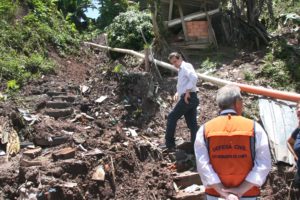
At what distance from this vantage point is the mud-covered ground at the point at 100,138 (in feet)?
20.4

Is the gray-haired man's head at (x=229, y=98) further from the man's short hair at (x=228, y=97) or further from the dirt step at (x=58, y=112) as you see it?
→ the dirt step at (x=58, y=112)

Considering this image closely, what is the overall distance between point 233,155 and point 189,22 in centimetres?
930

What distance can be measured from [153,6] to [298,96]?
6078mm

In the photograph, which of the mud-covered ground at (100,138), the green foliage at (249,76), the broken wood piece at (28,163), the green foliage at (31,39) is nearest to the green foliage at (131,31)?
the green foliage at (31,39)

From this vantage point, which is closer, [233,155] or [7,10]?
[233,155]

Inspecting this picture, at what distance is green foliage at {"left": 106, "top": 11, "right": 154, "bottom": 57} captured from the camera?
14078 mm

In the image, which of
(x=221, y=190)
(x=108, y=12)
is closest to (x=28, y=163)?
(x=221, y=190)

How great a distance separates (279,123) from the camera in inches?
293

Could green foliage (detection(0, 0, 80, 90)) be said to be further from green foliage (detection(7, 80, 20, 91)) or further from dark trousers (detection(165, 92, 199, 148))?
dark trousers (detection(165, 92, 199, 148))

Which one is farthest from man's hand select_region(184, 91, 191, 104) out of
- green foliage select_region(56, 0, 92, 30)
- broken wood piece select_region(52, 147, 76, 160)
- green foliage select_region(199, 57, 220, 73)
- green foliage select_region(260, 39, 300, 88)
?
green foliage select_region(56, 0, 92, 30)

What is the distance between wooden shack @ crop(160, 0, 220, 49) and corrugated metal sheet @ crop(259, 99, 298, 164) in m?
4.53

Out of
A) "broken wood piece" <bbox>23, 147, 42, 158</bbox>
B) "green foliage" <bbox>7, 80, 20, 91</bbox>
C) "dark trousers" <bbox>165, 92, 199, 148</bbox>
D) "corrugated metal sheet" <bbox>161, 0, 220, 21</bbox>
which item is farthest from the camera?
"corrugated metal sheet" <bbox>161, 0, 220, 21</bbox>

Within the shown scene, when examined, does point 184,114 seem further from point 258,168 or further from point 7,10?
point 7,10

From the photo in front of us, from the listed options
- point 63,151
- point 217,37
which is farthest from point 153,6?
point 63,151
